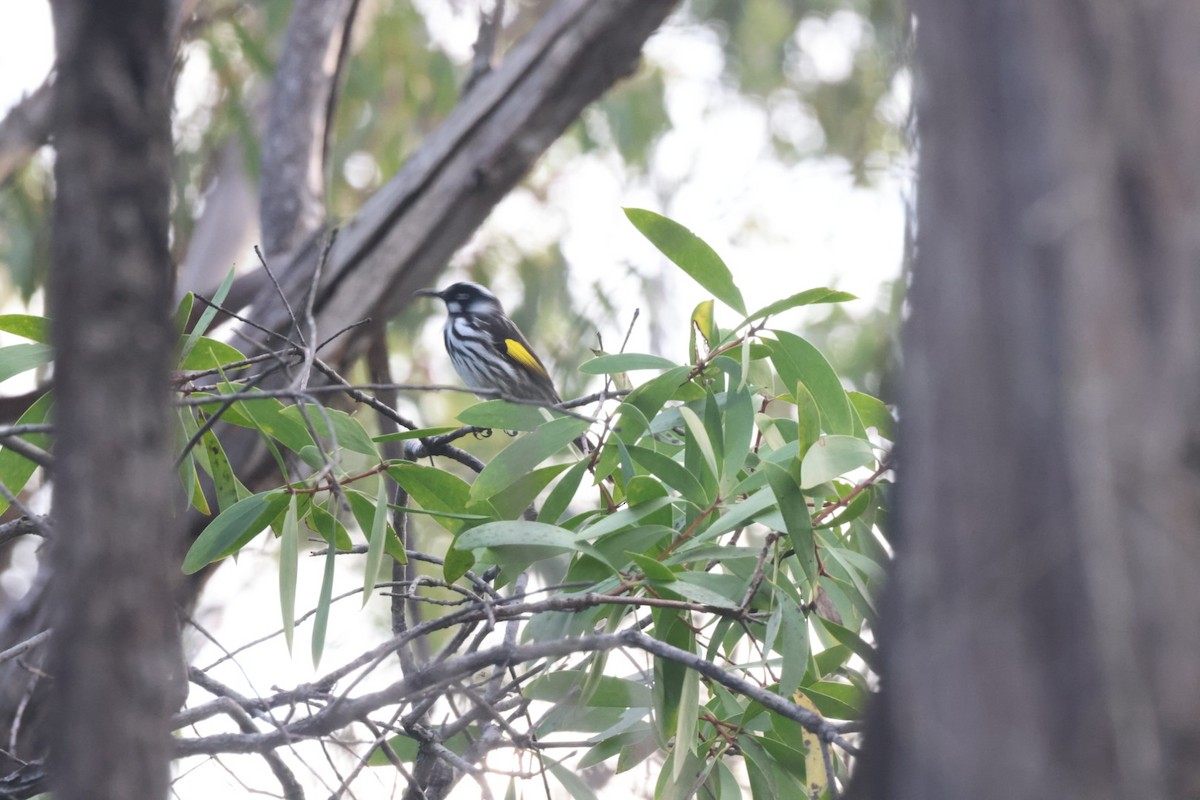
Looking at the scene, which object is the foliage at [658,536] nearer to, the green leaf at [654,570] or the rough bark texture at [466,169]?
the green leaf at [654,570]

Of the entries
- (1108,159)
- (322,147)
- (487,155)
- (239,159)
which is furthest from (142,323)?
(239,159)

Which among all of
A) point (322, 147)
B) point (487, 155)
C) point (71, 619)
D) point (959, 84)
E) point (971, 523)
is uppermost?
point (322, 147)

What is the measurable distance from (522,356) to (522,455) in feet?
9.12

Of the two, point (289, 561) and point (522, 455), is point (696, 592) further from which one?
point (289, 561)

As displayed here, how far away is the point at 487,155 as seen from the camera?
3539 millimetres

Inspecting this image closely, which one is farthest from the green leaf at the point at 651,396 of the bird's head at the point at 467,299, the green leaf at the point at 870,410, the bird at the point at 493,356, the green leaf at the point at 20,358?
the bird's head at the point at 467,299

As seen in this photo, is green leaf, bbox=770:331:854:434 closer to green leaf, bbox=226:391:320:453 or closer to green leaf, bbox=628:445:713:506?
green leaf, bbox=628:445:713:506

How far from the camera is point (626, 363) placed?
203cm

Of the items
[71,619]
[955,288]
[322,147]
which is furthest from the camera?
[322,147]

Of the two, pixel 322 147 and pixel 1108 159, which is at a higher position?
pixel 322 147

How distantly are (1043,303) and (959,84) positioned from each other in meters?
0.21

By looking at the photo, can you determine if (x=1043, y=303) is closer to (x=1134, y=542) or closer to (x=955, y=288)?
(x=955, y=288)

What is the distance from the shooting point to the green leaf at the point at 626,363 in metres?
2.01

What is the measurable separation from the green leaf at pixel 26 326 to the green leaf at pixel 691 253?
1.05 meters
